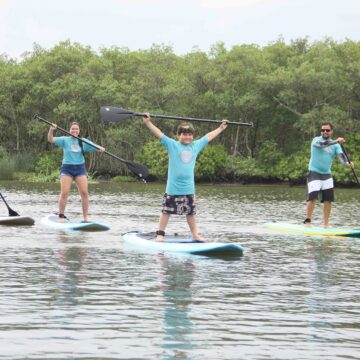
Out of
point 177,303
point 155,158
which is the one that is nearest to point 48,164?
point 155,158

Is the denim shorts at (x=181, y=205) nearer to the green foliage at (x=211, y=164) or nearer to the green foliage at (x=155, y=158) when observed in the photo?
the green foliage at (x=211, y=164)

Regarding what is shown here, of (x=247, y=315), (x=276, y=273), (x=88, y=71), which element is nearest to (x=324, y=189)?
(x=276, y=273)

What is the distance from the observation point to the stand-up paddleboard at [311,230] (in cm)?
1497

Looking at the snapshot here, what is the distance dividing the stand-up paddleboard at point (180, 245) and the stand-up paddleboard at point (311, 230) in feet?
10.2

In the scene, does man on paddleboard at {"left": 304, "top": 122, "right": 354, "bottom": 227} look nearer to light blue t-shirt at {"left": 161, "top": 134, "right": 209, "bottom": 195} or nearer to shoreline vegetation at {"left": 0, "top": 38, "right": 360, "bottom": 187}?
light blue t-shirt at {"left": 161, "top": 134, "right": 209, "bottom": 195}

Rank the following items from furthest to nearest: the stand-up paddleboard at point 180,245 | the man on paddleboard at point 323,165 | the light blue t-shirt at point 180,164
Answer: the man on paddleboard at point 323,165 < the light blue t-shirt at point 180,164 < the stand-up paddleboard at point 180,245

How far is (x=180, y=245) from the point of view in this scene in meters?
12.2

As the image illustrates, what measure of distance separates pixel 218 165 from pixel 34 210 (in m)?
35.0

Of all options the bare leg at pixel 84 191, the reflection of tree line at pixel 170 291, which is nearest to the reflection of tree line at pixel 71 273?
the reflection of tree line at pixel 170 291

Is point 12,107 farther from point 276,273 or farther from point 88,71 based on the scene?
point 276,273

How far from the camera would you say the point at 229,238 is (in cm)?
1504

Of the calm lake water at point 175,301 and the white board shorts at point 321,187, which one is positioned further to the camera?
the white board shorts at point 321,187

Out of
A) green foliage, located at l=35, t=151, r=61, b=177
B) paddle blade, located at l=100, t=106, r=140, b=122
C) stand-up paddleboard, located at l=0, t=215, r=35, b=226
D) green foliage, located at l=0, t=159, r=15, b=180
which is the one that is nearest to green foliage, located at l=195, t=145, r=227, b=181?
green foliage, located at l=35, t=151, r=61, b=177

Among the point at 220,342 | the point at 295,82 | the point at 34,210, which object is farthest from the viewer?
the point at 295,82
